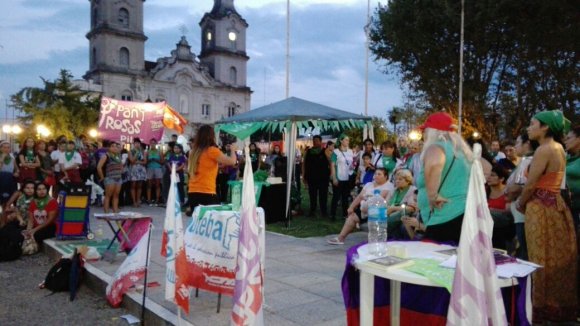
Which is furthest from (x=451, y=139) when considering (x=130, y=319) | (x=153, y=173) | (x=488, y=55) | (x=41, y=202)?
(x=488, y=55)

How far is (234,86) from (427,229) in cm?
5789

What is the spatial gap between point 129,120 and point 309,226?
5.34 metres

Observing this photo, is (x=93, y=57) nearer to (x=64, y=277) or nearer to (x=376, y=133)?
(x=376, y=133)

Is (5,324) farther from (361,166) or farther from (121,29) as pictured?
(121,29)

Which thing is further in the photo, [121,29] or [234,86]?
[234,86]

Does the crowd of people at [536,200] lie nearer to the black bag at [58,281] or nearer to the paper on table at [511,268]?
the paper on table at [511,268]

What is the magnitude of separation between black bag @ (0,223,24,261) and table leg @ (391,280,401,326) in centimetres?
663

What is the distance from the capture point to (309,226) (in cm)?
974

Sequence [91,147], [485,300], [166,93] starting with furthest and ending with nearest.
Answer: [166,93] < [91,147] < [485,300]

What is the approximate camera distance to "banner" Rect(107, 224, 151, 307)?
4805mm

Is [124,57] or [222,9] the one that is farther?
[222,9]

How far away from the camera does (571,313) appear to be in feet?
13.3

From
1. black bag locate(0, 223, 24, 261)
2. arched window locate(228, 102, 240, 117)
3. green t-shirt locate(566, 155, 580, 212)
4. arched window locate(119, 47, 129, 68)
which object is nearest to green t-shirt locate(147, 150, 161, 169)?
black bag locate(0, 223, 24, 261)

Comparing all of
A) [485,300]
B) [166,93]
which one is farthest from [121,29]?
[485,300]
